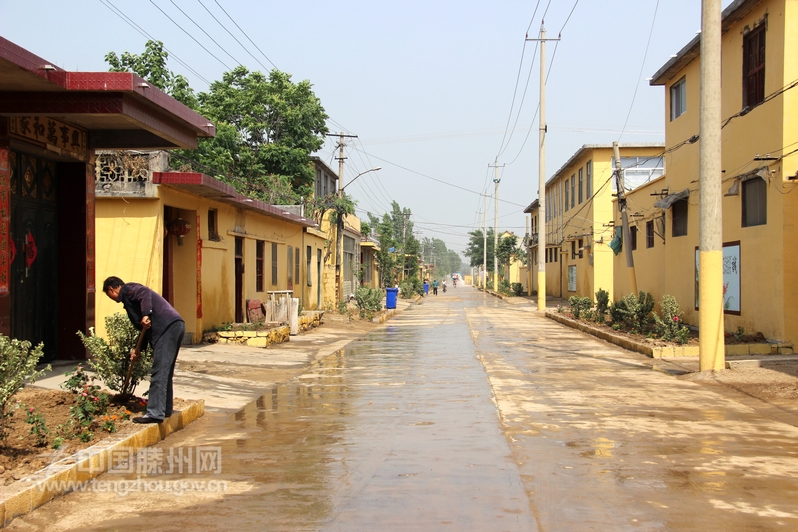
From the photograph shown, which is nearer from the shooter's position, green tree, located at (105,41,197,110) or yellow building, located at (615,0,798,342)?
yellow building, located at (615,0,798,342)

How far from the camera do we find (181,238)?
16.7 meters

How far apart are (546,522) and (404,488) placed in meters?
1.26

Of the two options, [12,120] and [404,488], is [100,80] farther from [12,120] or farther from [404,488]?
[404,488]

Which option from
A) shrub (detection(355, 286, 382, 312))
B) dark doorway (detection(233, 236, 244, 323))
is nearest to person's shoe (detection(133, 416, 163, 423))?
dark doorway (detection(233, 236, 244, 323))

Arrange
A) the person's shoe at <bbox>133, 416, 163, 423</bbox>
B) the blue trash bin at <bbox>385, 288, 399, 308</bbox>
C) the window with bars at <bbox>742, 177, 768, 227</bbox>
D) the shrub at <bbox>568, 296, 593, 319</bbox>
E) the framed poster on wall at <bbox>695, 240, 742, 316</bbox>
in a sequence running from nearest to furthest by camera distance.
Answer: the person's shoe at <bbox>133, 416, 163, 423</bbox> → the window with bars at <bbox>742, 177, 768, 227</bbox> → the framed poster on wall at <bbox>695, 240, 742, 316</bbox> → the shrub at <bbox>568, 296, 593, 319</bbox> → the blue trash bin at <bbox>385, 288, 399, 308</bbox>

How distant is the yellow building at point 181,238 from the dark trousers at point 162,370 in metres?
7.56

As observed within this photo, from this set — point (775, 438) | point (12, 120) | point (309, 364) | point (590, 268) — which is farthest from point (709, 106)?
point (590, 268)

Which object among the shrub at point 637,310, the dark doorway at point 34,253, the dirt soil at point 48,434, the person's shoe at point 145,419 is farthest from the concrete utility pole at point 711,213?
the dark doorway at point 34,253

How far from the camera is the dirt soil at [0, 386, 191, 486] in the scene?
5.75 m

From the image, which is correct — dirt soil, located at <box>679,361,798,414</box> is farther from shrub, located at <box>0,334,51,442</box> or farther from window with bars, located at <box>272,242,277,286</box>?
window with bars, located at <box>272,242,277,286</box>

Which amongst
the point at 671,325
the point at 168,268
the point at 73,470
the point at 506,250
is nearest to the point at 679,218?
the point at 671,325

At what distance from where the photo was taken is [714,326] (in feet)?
39.6

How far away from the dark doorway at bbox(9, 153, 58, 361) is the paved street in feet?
13.4

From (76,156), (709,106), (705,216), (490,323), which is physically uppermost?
(709,106)
